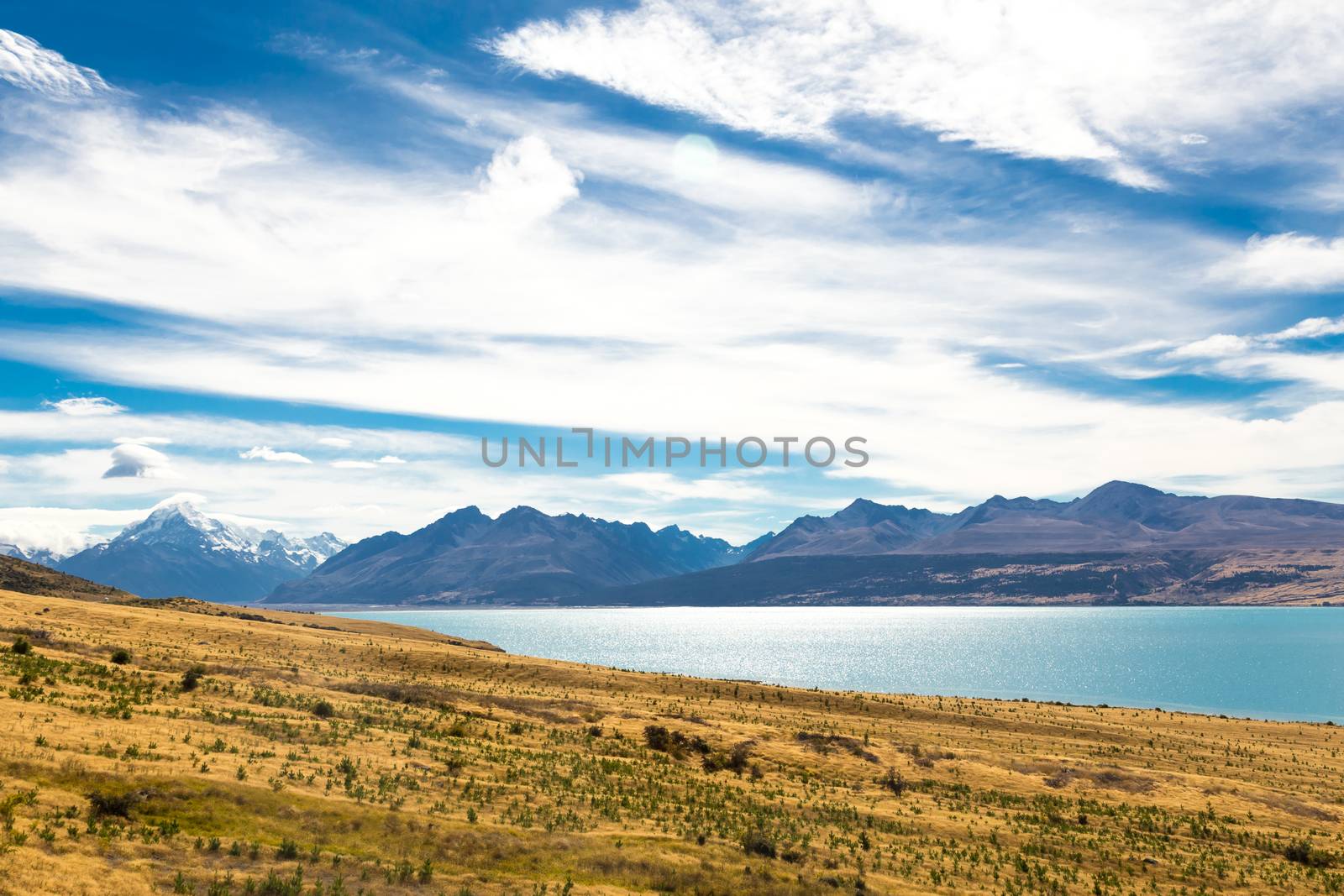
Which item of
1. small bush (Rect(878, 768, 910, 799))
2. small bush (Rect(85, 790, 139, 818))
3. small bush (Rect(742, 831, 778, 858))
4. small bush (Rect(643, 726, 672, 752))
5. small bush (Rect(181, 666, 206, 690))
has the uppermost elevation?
small bush (Rect(85, 790, 139, 818))

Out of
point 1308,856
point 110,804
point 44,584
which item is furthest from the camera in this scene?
point 44,584

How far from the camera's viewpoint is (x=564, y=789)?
127 feet

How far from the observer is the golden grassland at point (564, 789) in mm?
25188

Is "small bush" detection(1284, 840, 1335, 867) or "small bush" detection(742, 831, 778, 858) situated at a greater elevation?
"small bush" detection(742, 831, 778, 858)

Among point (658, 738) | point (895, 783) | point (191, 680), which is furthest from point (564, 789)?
point (191, 680)

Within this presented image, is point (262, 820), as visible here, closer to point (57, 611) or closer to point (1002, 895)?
point (1002, 895)

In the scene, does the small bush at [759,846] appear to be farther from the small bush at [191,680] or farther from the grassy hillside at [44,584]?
the grassy hillside at [44,584]

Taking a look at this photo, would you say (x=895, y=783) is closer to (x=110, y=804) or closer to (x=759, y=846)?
(x=759, y=846)

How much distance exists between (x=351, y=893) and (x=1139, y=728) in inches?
3156

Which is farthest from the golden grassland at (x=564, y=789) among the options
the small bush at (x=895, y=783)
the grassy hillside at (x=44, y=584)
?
the grassy hillside at (x=44, y=584)

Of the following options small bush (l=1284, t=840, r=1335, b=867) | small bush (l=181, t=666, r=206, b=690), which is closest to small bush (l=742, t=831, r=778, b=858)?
small bush (l=1284, t=840, r=1335, b=867)

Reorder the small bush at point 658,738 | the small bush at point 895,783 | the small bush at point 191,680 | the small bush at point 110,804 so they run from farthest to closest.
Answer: the small bush at point 658,738
the small bush at point 895,783
the small bush at point 191,680
the small bush at point 110,804

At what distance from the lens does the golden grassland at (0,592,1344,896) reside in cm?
2519

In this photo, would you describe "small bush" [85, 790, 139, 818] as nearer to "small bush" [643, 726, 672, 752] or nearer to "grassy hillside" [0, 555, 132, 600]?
"small bush" [643, 726, 672, 752]
